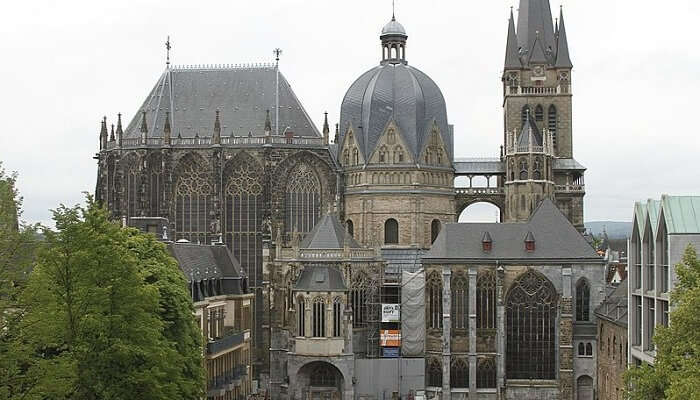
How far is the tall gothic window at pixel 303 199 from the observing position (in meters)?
96.1

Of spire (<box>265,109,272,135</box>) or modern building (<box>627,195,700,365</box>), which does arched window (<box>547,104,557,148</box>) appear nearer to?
spire (<box>265,109,272,135</box>)

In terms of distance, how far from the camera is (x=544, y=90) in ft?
342

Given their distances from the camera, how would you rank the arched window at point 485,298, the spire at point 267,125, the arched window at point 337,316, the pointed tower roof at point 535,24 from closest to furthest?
the arched window at point 337,316, the arched window at point 485,298, the spire at point 267,125, the pointed tower roof at point 535,24

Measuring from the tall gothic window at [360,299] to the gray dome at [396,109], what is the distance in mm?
13519

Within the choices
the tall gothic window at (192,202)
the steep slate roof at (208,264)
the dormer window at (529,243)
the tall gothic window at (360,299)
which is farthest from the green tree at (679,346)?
the tall gothic window at (192,202)

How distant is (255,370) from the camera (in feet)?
301

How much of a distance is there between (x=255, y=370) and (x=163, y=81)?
26717mm

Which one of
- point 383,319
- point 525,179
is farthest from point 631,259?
point 525,179

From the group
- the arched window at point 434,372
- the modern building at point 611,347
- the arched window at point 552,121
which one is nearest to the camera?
the modern building at point 611,347

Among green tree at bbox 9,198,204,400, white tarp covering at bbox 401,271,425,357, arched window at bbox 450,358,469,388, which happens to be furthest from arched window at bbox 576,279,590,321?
green tree at bbox 9,198,204,400

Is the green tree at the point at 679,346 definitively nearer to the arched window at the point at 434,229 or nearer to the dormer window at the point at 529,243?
the dormer window at the point at 529,243

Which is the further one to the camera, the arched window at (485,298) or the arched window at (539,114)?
the arched window at (539,114)

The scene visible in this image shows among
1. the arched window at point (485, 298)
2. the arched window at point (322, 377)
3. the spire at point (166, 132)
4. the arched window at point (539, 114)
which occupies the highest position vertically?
the arched window at point (539, 114)

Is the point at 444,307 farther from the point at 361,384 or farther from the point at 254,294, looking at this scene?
the point at 254,294
